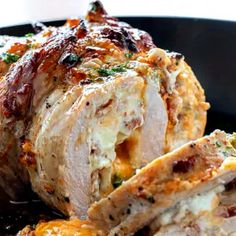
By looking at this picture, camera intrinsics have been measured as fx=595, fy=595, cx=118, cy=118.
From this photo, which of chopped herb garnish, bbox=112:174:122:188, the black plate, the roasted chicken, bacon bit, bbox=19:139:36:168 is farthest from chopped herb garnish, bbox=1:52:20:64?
the black plate

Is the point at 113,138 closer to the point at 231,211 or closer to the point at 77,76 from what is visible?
the point at 77,76

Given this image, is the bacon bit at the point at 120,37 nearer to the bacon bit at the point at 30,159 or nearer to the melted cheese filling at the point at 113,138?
the melted cheese filling at the point at 113,138

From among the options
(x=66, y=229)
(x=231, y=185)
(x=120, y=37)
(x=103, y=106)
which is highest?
(x=120, y=37)

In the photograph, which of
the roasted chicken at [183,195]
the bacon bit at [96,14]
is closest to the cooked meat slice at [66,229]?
the roasted chicken at [183,195]

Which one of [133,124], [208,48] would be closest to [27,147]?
[133,124]

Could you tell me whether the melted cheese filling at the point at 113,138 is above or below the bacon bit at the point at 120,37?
below

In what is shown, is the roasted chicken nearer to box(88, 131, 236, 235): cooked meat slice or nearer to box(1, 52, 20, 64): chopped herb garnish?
box(88, 131, 236, 235): cooked meat slice
